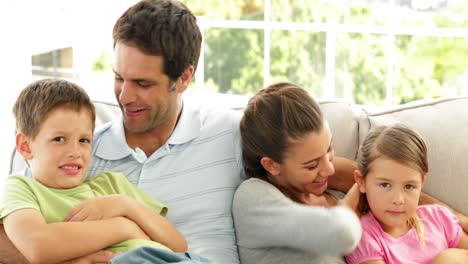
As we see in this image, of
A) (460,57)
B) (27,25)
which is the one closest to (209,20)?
(460,57)

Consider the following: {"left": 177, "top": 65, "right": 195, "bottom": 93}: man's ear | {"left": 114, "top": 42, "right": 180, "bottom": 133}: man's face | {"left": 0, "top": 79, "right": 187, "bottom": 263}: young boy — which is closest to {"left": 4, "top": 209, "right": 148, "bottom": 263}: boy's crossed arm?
{"left": 0, "top": 79, "right": 187, "bottom": 263}: young boy

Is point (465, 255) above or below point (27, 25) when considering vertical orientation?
below

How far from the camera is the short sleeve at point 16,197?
1989mm

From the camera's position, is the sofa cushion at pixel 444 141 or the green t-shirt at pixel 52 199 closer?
the green t-shirt at pixel 52 199

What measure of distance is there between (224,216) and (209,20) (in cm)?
320

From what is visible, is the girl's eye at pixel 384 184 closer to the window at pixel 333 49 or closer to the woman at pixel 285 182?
the woman at pixel 285 182

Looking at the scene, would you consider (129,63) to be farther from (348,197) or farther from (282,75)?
(282,75)

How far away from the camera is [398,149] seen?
7.23ft

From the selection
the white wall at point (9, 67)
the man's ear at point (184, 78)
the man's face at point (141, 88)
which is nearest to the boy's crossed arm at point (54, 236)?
the man's face at point (141, 88)

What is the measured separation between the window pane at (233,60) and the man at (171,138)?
2964 millimetres

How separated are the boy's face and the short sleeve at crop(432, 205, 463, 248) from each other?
0.98 m

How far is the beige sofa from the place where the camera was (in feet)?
7.74

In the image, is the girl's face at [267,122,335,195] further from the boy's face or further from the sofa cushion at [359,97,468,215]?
the boy's face

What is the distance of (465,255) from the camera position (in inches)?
86.9
